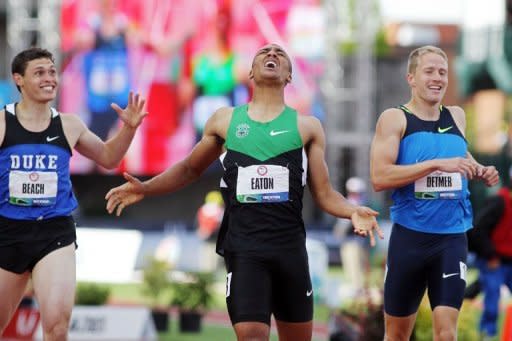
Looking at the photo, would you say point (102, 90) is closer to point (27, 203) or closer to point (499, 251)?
point (499, 251)

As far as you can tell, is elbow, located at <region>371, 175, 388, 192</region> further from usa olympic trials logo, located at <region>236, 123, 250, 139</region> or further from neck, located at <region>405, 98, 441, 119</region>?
usa olympic trials logo, located at <region>236, 123, 250, 139</region>

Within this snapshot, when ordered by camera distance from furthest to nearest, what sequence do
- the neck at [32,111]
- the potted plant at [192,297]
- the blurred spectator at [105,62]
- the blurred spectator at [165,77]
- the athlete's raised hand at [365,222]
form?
the blurred spectator at [165,77], the blurred spectator at [105,62], the potted plant at [192,297], the neck at [32,111], the athlete's raised hand at [365,222]

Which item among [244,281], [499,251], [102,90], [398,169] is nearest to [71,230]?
[244,281]

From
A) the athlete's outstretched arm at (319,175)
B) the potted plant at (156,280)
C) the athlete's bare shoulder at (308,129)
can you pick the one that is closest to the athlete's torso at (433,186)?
the athlete's outstretched arm at (319,175)

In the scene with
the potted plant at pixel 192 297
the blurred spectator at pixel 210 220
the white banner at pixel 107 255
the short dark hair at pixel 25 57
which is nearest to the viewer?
the short dark hair at pixel 25 57

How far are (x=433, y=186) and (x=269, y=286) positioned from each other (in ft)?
4.63

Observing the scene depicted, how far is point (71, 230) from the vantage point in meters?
8.45

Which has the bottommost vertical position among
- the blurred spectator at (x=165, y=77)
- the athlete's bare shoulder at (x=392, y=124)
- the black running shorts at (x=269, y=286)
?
the black running shorts at (x=269, y=286)

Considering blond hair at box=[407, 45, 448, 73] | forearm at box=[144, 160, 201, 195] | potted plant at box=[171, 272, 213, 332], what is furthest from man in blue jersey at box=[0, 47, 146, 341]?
potted plant at box=[171, 272, 213, 332]

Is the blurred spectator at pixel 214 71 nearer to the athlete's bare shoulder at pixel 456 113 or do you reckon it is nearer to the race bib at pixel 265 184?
the athlete's bare shoulder at pixel 456 113

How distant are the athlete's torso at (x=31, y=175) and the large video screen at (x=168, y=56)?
21.0m

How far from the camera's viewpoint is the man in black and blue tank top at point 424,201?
27.2 ft

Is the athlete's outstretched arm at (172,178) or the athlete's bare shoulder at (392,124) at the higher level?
the athlete's bare shoulder at (392,124)

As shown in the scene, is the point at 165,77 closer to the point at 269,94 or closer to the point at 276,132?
the point at 269,94
